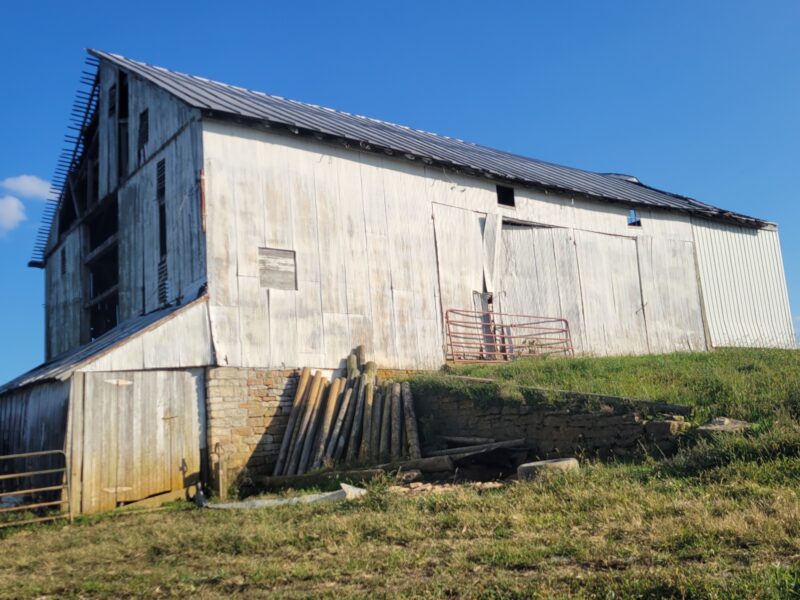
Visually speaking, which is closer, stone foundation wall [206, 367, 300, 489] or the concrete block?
the concrete block

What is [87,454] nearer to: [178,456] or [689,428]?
[178,456]

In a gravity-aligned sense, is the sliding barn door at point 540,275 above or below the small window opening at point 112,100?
below

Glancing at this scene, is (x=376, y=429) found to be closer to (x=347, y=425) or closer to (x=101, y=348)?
(x=347, y=425)

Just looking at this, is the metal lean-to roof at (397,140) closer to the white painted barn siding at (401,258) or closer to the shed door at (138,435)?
the white painted barn siding at (401,258)

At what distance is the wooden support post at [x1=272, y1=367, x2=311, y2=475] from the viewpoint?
46.9 ft

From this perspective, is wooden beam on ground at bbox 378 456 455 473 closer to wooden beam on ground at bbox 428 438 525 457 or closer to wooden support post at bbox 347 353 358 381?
wooden beam on ground at bbox 428 438 525 457

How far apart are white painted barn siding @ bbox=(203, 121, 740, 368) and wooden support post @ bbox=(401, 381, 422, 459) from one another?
2.26 m

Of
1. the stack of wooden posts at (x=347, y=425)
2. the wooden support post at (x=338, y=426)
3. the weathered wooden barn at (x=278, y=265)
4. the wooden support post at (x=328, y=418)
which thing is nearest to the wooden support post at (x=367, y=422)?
the stack of wooden posts at (x=347, y=425)

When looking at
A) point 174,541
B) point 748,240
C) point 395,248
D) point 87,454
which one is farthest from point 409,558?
point 748,240

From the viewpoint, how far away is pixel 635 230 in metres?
22.8

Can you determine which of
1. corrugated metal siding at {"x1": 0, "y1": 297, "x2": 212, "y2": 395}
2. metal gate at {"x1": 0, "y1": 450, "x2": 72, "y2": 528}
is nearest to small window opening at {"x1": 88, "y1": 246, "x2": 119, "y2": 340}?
corrugated metal siding at {"x1": 0, "y1": 297, "x2": 212, "y2": 395}

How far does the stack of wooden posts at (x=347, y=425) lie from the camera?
44.6ft

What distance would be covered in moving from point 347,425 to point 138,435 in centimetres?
376

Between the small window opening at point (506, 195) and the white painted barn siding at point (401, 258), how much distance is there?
9.4 inches
